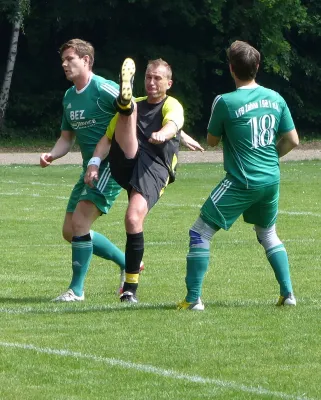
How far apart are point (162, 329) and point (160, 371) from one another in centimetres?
124

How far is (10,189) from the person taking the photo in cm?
2170

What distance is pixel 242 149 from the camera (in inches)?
320

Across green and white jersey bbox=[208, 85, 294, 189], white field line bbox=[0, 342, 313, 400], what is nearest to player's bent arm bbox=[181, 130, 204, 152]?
green and white jersey bbox=[208, 85, 294, 189]

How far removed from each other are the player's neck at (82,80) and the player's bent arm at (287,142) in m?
1.63

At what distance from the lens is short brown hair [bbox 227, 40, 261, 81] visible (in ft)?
26.2

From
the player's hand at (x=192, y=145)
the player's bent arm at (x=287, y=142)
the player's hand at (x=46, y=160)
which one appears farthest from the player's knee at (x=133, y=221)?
the player's bent arm at (x=287, y=142)

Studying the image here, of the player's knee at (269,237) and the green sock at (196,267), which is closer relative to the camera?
the green sock at (196,267)

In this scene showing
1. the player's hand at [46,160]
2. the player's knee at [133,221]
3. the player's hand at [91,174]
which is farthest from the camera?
the player's hand at [46,160]

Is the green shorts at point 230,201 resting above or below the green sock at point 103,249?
above

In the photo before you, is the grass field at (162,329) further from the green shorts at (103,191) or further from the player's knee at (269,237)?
the green shorts at (103,191)

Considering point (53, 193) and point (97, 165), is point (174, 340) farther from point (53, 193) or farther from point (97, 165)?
point (53, 193)

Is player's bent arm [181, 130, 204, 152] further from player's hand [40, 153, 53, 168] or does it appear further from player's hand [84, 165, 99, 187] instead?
player's hand [40, 153, 53, 168]

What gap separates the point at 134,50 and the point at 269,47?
15.7 ft

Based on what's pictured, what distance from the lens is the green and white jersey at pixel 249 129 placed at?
317 inches
